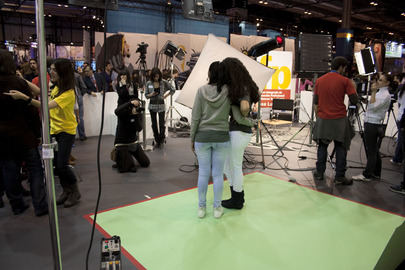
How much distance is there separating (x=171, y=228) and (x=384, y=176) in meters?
3.35

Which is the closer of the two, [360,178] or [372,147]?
[372,147]

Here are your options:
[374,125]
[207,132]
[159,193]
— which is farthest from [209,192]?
[374,125]

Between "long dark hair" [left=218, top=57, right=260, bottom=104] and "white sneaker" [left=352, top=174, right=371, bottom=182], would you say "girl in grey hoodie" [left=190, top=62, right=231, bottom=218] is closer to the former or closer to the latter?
"long dark hair" [left=218, top=57, right=260, bottom=104]

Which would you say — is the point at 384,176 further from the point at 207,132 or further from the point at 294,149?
A: the point at 207,132

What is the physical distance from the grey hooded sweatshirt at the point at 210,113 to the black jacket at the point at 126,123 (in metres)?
1.80

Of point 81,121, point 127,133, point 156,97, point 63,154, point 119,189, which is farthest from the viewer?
point 81,121

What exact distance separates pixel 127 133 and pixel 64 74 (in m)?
1.52

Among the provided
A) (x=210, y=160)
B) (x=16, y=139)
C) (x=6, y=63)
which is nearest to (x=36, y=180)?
(x=16, y=139)

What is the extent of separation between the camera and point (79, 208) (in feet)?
10.4

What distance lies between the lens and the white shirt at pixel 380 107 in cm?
393


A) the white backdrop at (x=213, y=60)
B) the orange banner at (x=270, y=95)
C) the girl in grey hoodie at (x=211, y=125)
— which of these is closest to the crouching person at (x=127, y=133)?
the white backdrop at (x=213, y=60)

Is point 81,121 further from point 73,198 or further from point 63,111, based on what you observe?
point 63,111

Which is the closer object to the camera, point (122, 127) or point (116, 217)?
point (116, 217)

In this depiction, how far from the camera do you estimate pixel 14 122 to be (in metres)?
2.76
